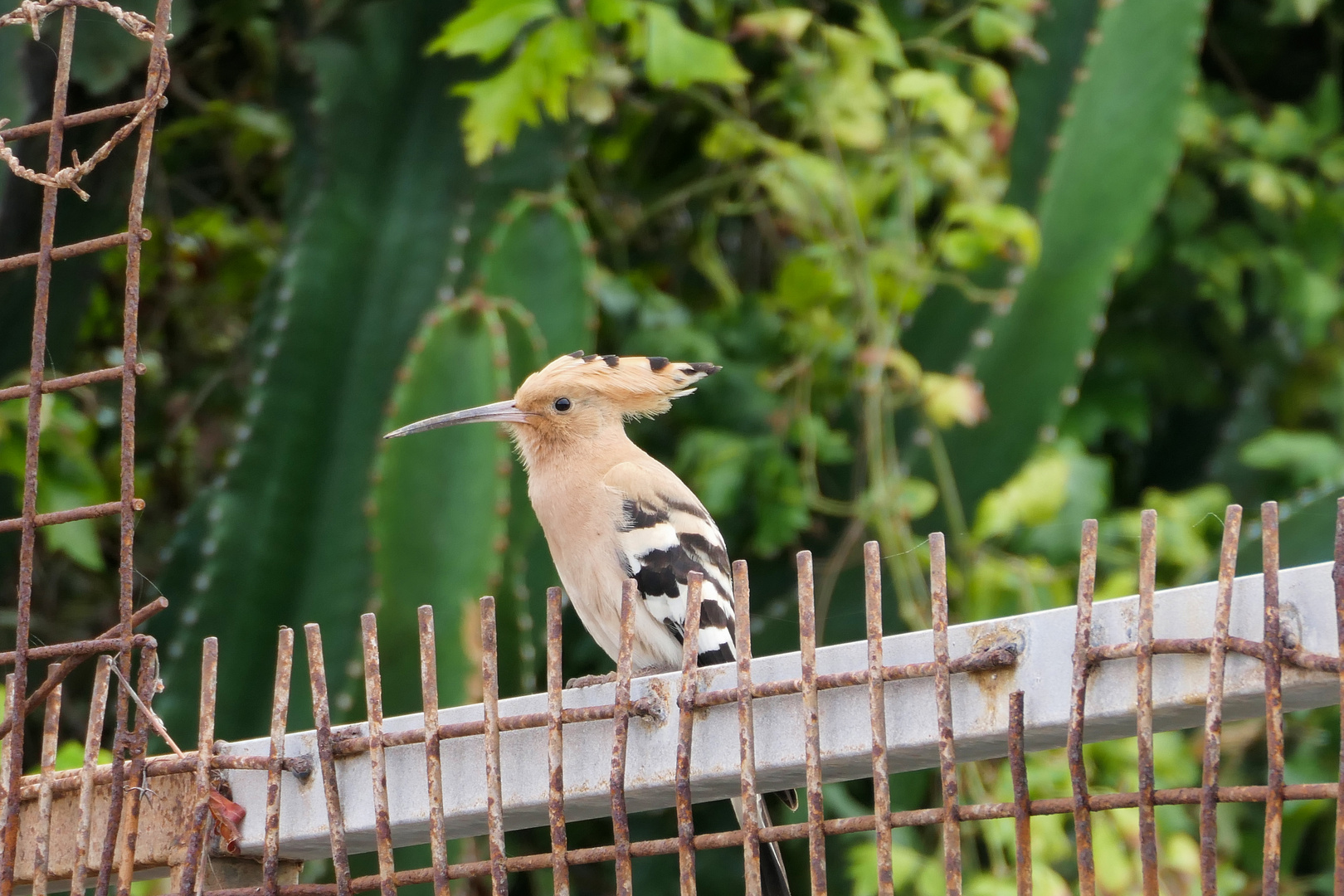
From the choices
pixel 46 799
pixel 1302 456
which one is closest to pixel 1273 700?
pixel 46 799

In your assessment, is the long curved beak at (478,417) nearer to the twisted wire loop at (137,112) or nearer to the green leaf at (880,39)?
the twisted wire loop at (137,112)

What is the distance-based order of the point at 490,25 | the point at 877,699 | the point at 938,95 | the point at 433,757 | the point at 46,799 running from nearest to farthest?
1. the point at 877,699
2. the point at 433,757
3. the point at 46,799
4. the point at 490,25
5. the point at 938,95

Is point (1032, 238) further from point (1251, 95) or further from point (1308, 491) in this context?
point (1251, 95)

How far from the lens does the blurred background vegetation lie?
11.5ft

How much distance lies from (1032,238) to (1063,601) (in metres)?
1.00

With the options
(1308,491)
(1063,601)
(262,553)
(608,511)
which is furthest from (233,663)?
(1308,491)

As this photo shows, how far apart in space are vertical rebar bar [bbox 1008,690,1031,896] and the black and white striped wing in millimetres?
1192

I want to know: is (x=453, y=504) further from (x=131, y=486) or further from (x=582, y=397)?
(x=131, y=486)

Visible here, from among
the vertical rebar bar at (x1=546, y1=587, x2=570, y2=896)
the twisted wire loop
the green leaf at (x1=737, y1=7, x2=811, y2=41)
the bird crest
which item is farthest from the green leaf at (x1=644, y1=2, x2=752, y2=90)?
the vertical rebar bar at (x1=546, y1=587, x2=570, y2=896)

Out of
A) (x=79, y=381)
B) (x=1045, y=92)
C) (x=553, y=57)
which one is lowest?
(x=79, y=381)

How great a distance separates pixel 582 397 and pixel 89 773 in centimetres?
131

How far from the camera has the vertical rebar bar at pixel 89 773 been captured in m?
1.88

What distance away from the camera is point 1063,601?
4.14 meters

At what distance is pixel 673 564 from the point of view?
9.19 ft
